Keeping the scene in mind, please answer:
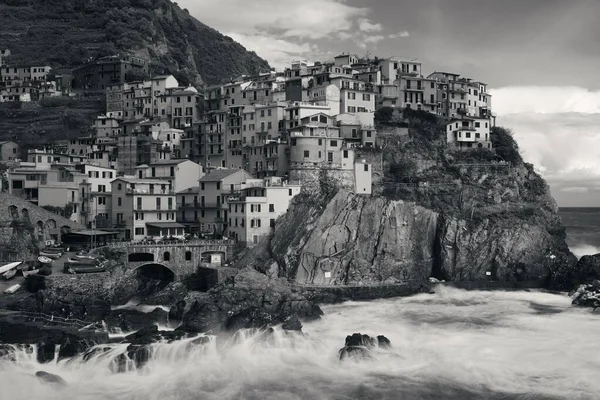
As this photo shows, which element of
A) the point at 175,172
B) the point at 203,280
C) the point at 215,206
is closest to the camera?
the point at 203,280

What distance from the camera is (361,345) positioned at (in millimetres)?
51281

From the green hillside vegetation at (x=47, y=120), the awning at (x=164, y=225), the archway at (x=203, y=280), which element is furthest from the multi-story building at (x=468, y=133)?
the green hillside vegetation at (x=47, y=120)

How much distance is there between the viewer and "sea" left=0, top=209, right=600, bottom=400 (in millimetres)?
44281

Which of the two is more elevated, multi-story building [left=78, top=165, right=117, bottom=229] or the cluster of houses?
the cluster of houses

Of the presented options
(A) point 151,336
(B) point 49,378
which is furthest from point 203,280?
(B) point 49,378

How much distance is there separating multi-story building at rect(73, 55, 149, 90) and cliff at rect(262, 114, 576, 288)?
171 feet

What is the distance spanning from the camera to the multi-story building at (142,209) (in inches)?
3098

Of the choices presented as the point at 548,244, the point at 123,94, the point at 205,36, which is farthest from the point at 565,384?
the point at 205,36

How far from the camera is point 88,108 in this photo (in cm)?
11862

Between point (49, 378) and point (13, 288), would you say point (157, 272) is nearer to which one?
point (13, 288)

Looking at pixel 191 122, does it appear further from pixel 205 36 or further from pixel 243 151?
pixel 205 36

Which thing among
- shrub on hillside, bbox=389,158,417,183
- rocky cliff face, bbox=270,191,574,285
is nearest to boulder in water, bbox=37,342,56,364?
rocky cliff face, bbox=270,191,574,285

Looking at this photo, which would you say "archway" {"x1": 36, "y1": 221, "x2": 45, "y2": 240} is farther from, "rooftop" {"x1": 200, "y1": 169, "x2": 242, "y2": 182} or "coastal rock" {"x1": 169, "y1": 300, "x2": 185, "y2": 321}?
"coastal rock" {"x1": 169, "y1": 300, "x2": 185, "y2": 321}

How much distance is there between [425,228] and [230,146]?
91.8ft
